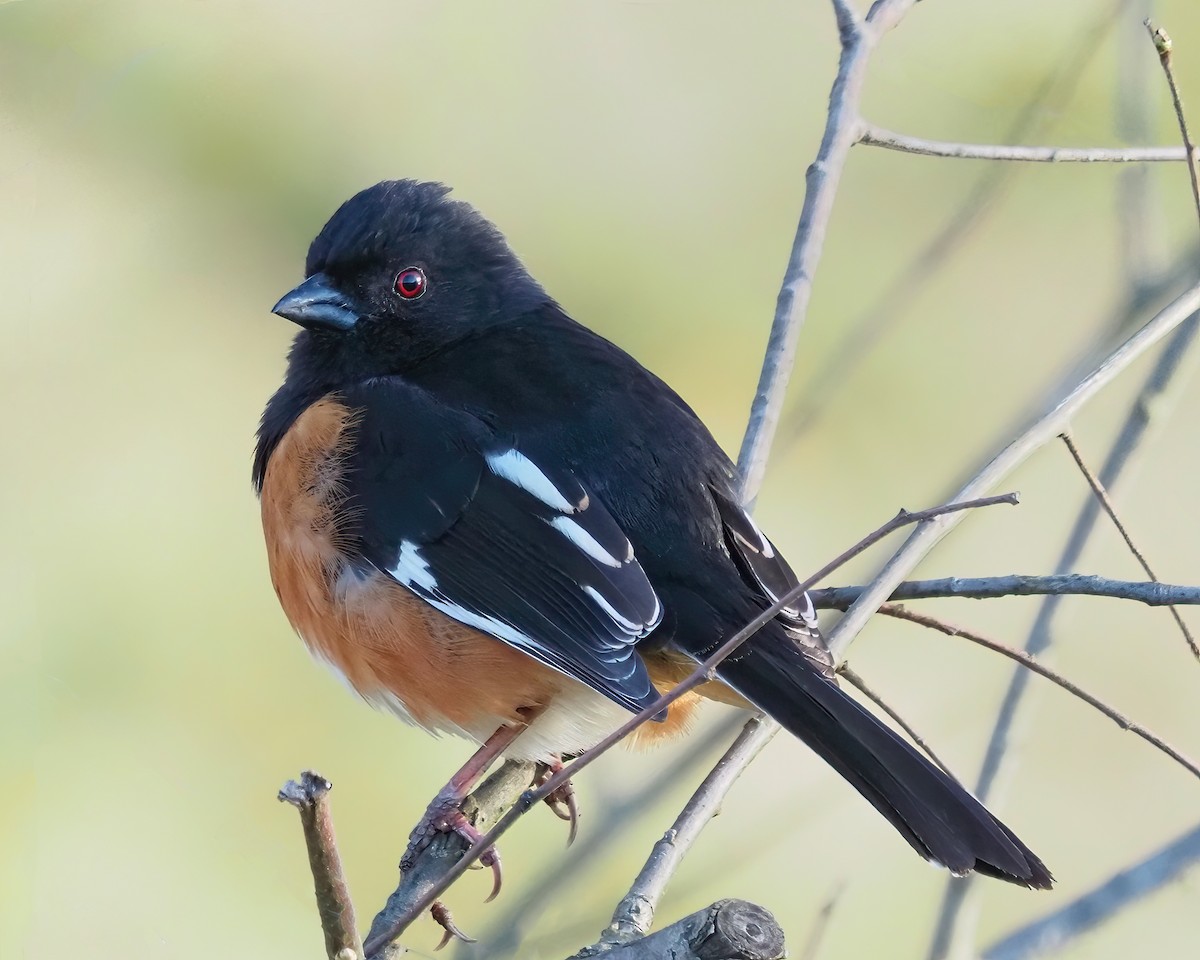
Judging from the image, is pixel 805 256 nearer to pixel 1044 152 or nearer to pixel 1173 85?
pixel 1044 152

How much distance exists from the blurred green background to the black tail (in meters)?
0.72

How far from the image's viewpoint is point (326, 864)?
3.15ft

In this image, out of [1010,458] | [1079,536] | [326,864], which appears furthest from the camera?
[1079,536]

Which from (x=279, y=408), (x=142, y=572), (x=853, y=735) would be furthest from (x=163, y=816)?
(x=853, y=735)

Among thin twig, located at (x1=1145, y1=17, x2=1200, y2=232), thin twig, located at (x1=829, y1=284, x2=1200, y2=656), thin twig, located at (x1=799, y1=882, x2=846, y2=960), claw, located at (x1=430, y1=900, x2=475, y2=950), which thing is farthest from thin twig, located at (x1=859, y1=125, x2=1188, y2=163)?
claw, located at (x1=430, y1=900, x2=475, y2=950)

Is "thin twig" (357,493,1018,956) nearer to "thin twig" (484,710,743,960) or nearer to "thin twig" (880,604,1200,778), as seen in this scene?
"thin twig" (484,710,743,960)

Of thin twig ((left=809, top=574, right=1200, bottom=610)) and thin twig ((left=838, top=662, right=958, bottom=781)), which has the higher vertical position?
thin twig ((left=809, top=574, right=1200, bottom=610))

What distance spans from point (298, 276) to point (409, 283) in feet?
1.38

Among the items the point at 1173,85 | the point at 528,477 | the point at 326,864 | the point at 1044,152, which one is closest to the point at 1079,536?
the point at 1044,152

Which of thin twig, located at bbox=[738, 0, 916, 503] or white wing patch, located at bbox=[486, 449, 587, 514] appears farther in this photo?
thin twig, located at bbox=[738, 0, 916, 503]

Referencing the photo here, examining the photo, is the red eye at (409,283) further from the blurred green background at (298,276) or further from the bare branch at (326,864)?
the bare branch at (326,864)

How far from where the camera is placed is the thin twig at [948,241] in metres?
2.01

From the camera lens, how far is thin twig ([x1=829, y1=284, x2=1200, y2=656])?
1655 millimetres

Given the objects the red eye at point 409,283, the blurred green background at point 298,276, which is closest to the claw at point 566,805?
the blurred green background at point 298,276
